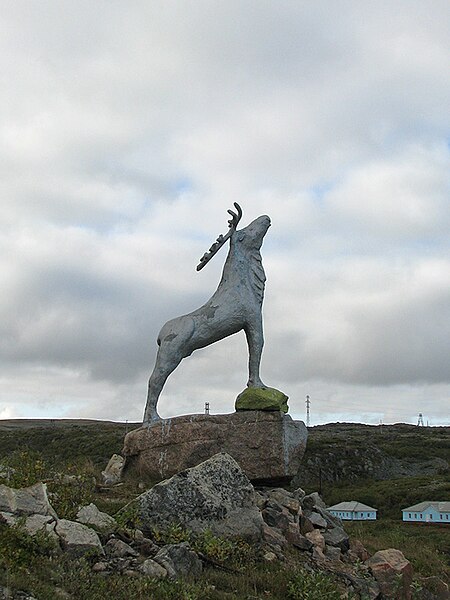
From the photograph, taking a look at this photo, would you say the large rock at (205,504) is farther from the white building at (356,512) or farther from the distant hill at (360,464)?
the white building at (356,512)

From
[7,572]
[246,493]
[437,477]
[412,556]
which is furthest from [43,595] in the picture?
[437,477]

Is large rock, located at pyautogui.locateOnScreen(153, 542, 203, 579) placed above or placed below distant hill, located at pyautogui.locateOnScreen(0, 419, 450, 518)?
below

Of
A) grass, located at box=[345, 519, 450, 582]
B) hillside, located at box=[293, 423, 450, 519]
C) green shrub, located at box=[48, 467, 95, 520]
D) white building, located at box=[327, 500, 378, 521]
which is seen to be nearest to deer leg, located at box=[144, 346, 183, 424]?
green shrub, located at box=[48, 467, 95, 520]

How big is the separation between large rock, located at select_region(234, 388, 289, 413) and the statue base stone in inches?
3.9

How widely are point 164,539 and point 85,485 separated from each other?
7.51ft

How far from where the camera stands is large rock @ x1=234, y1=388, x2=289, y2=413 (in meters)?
12.0

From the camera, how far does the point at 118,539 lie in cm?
850

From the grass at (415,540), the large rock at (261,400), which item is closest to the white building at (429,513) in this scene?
the grass at (415,540)

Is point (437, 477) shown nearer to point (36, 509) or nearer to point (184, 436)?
point (184, 436)

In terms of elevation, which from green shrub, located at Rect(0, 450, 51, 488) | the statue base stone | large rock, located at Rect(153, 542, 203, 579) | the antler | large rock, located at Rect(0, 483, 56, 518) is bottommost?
large rock, located at Rect(153, 542, 203, 579)

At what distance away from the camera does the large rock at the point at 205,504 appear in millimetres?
9383

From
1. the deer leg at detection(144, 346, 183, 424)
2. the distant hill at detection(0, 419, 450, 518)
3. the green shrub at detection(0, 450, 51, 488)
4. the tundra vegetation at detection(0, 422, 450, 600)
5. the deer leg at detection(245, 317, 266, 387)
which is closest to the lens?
the tundra vegetation at detection(0, 422, 450, 600)

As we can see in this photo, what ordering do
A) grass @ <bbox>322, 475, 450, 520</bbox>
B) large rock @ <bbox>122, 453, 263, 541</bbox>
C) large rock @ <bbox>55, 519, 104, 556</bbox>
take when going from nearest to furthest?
large rock @ <bbox>55, 519, 104, 556</bbox> < large rock @ <bbox>122, 453, 263, 541</bbox> < grass @ <bbox>322, 475, 450, 520</bbox>

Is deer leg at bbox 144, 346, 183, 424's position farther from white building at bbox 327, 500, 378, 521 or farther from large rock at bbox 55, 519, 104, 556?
white building at bbox 327, 500, 378, 521
